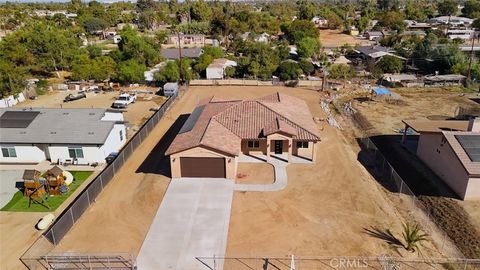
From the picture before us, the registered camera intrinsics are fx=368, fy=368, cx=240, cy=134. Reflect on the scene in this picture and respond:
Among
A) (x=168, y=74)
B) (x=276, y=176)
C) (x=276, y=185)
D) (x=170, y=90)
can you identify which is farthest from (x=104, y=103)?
(x=276, y=185)

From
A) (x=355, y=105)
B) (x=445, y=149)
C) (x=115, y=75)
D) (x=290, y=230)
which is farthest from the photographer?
(x=115, y=75)

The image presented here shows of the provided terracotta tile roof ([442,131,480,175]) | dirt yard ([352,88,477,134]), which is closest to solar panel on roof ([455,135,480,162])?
terracotta tile roof ([442,131,480,175])

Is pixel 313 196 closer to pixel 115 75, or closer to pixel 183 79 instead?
pixel 183 79

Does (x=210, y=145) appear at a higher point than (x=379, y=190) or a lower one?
higher

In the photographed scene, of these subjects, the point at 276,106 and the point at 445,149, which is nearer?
the point at 445,149

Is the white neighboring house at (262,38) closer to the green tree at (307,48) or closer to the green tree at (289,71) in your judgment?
the green tree at (307,48)

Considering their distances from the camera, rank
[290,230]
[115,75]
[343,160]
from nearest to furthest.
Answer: [290,230] < [343,160] < [115,75]

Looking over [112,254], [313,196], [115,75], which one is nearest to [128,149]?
[112,254]
